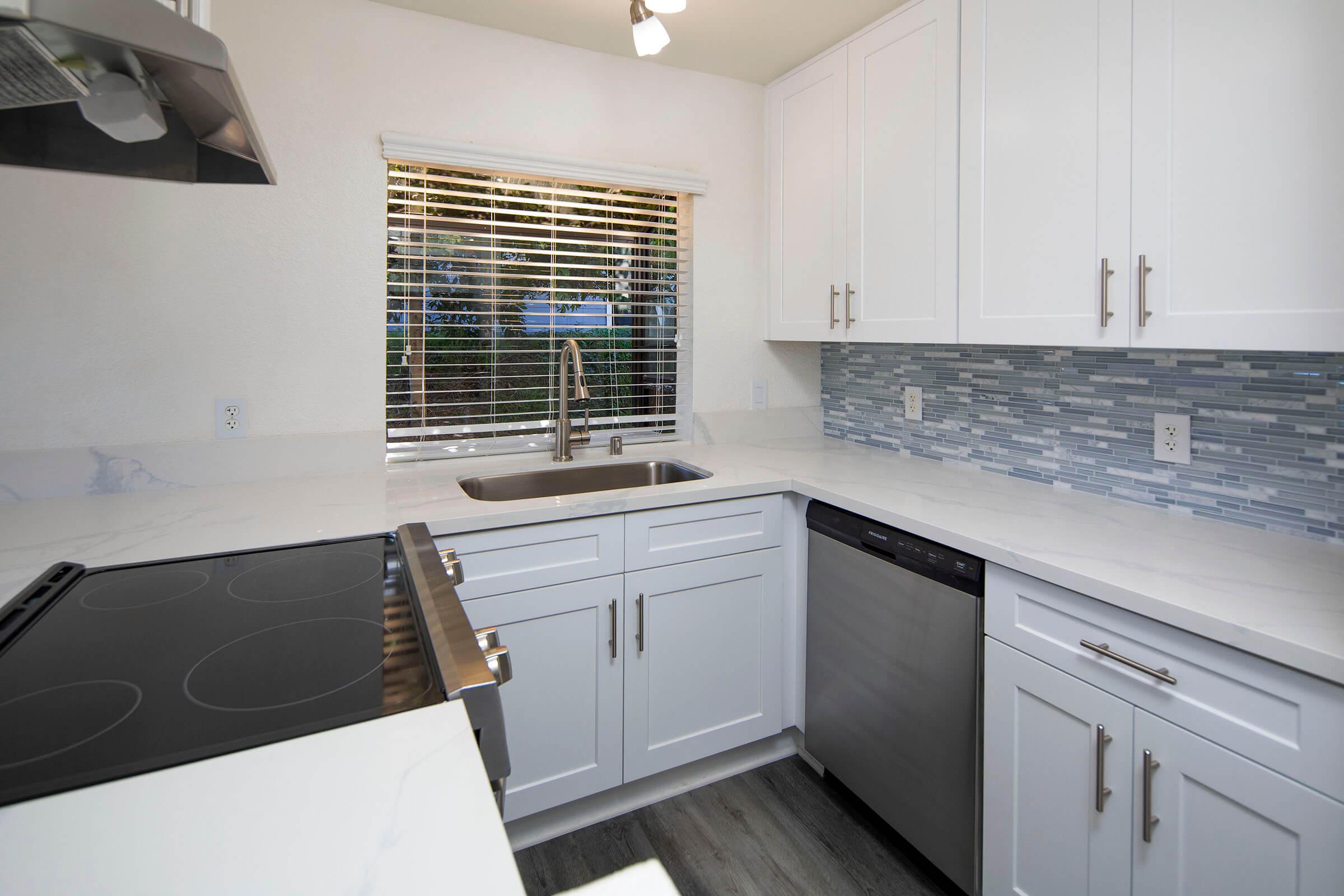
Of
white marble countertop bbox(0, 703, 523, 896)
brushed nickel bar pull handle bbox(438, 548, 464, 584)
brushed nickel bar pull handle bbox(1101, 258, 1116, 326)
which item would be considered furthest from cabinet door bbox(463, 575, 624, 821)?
brushed nickel bar pull handle bbox(1101, 258, 1116, 326)

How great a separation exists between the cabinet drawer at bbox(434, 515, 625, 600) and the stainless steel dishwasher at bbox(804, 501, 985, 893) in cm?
61

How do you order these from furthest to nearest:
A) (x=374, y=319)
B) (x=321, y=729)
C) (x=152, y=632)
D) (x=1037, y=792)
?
(x=374, y=319)
(x=1037, y=792)
(x=152, y=632)
(x=321, y=729)

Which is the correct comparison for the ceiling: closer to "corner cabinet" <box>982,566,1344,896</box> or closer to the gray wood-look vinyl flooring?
"corner cabinet" <box>982,566,1344,896</box>

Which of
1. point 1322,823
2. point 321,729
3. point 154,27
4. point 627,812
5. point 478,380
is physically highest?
point 154,27

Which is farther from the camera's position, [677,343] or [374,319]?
[677,343]

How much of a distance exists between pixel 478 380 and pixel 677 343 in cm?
77

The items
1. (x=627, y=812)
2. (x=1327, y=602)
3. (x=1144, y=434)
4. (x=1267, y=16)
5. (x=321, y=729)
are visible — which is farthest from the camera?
(x=627, y=812)

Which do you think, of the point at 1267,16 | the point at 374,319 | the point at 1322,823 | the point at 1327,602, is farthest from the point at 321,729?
the point at 1267,16

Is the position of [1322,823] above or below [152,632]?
below

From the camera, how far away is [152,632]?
0.98 meters

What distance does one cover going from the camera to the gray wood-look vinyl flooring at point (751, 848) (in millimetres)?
1716

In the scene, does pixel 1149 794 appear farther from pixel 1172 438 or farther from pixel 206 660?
pixel 206 660

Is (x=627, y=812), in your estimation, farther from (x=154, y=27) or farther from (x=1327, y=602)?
(x=154, y=27)

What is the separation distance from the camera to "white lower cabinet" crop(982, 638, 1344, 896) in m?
1.02
